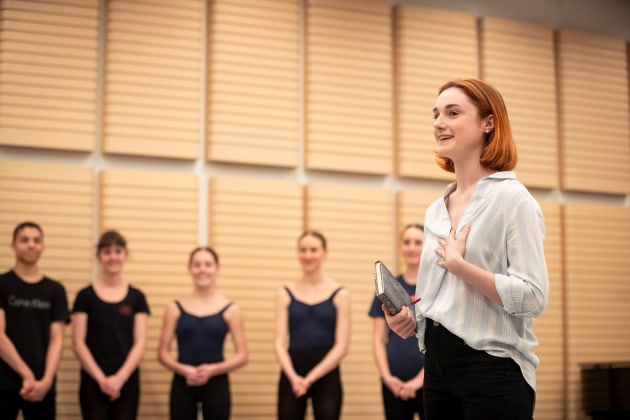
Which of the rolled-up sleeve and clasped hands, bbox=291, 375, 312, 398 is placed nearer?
the rolled-up sleeve

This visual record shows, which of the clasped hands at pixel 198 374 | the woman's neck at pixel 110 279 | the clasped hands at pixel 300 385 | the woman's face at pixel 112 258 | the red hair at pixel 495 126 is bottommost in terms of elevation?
the clasped hands at pixel 300 385

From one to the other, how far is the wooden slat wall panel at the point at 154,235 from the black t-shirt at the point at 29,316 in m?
0.71

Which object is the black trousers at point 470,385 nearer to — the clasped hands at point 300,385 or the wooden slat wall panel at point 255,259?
the clasped hands at point 300,385

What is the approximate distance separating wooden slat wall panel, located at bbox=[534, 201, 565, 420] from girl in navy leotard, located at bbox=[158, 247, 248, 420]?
2.87 meters

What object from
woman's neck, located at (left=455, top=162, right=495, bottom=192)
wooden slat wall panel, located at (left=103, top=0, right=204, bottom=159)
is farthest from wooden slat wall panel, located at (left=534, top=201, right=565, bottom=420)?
woman's neck, located at (left=455, top=162, right=495, bottom=192)

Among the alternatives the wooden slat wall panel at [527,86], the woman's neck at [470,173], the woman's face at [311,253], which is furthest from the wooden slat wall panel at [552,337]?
the woman's neck at [470,173]

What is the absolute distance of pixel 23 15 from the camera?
17.2ft

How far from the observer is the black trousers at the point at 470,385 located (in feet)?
5.65

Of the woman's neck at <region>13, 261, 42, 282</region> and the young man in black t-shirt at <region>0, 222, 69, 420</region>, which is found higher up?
the woman's neck at <region>13, 261, 42, 282</region>

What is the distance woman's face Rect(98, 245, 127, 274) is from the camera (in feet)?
15.6

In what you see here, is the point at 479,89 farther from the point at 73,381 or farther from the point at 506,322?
the point at 73,381

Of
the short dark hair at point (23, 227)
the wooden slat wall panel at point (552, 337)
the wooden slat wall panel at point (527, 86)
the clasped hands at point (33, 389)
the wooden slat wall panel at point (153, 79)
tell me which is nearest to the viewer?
the clasped hands at point (33, 389)

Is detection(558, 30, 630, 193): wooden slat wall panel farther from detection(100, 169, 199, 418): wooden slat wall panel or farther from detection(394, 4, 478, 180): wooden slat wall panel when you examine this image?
detection(100, 169, 199, 418): wooden slat wall panel

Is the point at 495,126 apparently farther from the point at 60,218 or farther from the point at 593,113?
the point at 593,113
